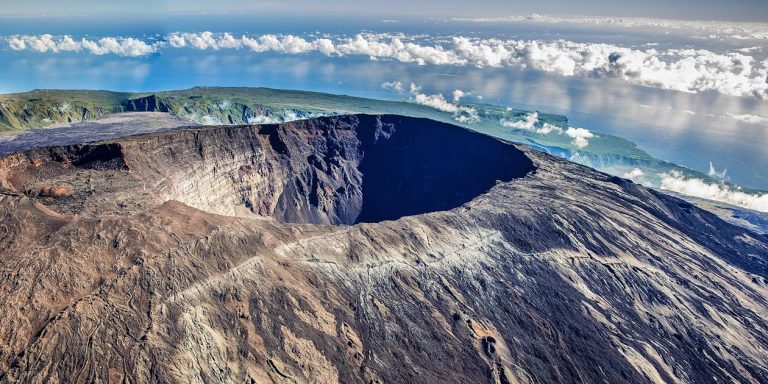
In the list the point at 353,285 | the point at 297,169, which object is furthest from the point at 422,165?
the point at 353,285

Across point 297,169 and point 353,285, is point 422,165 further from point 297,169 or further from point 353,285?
point 353,285

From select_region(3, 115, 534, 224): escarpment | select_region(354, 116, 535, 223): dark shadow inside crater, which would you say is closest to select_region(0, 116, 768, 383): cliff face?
select_region(3, 115, 534, 224): escarpment

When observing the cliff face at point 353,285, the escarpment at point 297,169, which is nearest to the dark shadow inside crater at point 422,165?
the escarpment at point 297,169

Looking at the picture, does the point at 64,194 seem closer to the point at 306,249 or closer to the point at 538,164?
the point at 306,249

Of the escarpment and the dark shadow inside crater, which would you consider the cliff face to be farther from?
the dark shadow inside crater

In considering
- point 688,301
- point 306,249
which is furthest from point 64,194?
point 688,301
